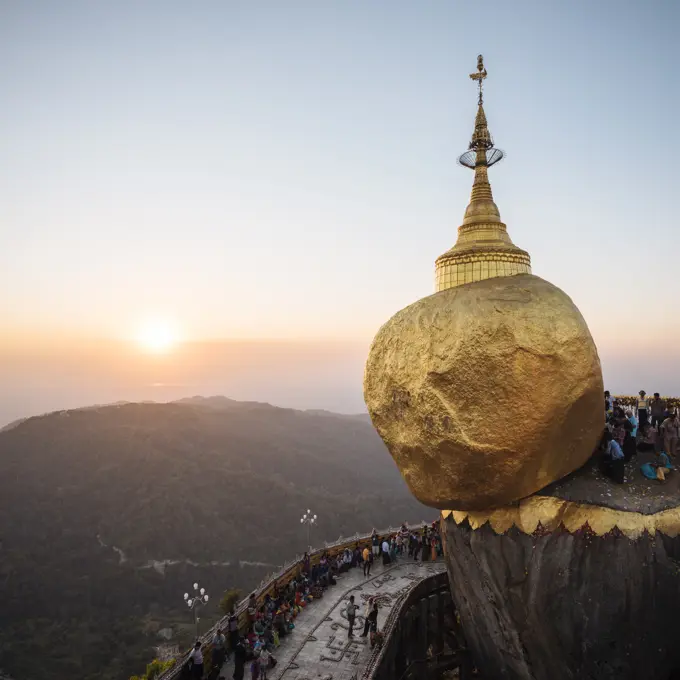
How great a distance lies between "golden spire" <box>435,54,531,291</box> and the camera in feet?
31.4

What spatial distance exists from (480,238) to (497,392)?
386cm

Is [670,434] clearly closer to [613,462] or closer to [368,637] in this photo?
[613,462]

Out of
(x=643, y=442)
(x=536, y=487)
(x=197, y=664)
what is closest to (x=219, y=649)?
(x=197, y=664)

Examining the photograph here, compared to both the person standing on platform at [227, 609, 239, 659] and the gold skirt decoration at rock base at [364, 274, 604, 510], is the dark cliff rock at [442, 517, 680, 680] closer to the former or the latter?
the gold skirt decoration at rock base at [364, 274, 604, 510]

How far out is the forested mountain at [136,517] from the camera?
37.8 meters

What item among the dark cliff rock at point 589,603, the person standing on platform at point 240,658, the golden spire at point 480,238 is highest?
the golden spire at point 480,238

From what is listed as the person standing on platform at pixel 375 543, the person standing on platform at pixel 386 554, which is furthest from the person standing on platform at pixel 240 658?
the person standing on platform at pixel 375 543

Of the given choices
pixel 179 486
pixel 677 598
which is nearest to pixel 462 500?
pixel 677 598

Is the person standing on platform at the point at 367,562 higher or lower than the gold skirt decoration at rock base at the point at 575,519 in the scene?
lower

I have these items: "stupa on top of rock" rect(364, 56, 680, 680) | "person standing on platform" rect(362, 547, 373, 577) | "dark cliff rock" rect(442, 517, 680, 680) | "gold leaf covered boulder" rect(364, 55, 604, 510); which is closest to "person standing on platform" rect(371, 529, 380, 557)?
"person standing on platform" rect(362, 547, 373, 577)

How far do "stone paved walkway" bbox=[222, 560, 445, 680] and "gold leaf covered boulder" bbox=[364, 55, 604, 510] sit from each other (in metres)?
6.14

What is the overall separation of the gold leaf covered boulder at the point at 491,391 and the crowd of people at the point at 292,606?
645cm

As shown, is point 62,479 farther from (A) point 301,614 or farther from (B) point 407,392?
(B) point 407,392

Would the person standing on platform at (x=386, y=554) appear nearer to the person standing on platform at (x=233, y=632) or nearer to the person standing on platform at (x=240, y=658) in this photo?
the person standing on platform at (x=233, y=632)
